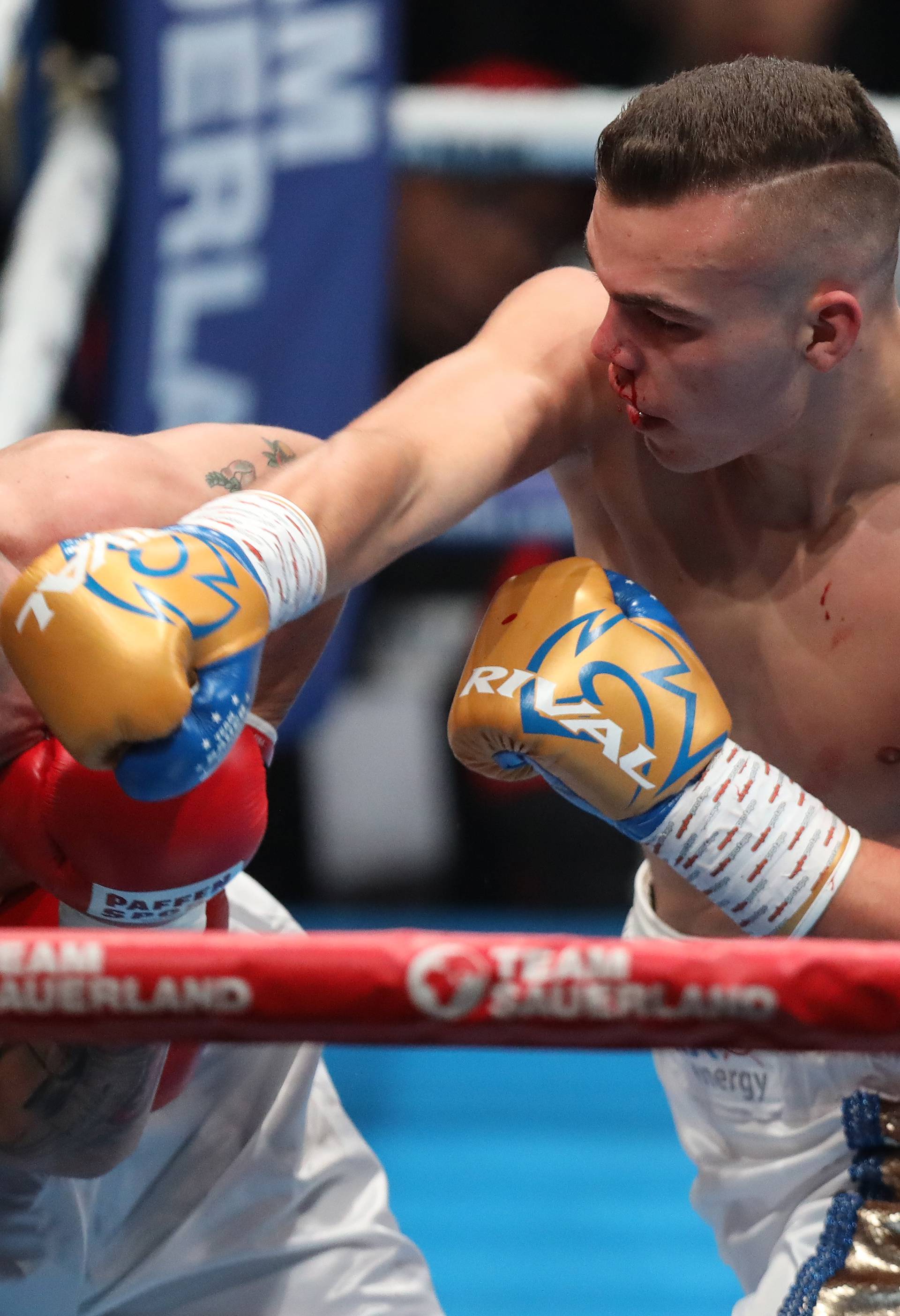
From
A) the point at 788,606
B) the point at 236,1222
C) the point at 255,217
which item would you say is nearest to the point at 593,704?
the point at 788,606

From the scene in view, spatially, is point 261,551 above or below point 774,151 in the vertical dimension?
below

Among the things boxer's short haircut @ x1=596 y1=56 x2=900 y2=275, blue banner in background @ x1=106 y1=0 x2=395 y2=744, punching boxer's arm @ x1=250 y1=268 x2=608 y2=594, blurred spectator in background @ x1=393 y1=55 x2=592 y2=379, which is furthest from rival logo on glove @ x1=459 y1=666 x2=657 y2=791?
blurred spectator in background @ x1=393 y1=55 x2=592 y2=379

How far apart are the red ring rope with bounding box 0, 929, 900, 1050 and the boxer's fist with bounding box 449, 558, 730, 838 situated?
0.40 m

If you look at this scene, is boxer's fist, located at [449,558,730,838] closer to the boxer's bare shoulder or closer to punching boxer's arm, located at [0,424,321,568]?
the boxer's bare shoulder

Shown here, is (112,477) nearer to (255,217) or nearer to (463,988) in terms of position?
(463,988)

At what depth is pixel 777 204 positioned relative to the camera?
1.21m

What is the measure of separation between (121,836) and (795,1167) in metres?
0.72

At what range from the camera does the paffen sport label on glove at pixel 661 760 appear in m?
1.25

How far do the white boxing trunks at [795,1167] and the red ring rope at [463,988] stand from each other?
513 millimetres

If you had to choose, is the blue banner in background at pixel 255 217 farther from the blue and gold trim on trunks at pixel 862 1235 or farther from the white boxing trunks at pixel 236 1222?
the blue and gold trim on trunks at pixel 862 1235

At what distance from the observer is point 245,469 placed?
1434mm

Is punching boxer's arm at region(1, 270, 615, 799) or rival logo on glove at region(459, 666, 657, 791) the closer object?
punching boxer's arm at region(1, 270, 615, 799)

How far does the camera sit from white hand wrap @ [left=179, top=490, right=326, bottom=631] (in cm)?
109

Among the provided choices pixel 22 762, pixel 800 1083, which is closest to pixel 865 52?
pixel 800 1083
